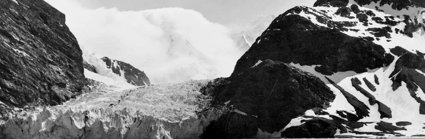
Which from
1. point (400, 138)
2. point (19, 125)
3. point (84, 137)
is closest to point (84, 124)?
point (84, 137)

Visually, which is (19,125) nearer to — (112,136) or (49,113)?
(49,113)

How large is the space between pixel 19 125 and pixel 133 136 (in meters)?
30.1

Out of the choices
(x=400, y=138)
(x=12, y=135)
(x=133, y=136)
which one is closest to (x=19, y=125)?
(x=12, y=135)

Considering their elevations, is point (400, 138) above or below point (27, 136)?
above

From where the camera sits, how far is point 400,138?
195000mm

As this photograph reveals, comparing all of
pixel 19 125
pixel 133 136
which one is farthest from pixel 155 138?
pixel 19 125

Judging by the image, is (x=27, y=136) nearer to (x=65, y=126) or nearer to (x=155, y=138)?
(x=65, y=126)

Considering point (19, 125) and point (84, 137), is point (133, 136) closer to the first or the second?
point (84, 137)

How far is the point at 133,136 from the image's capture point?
655 feet

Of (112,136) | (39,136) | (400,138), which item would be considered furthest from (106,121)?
(400,138)

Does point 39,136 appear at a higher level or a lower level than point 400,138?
lower

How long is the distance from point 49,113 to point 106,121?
50.1ft

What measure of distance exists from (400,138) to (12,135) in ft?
336

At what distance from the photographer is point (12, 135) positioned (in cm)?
19438
